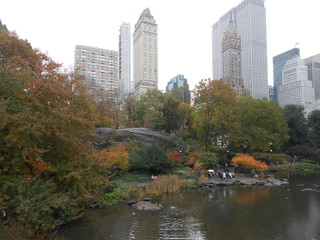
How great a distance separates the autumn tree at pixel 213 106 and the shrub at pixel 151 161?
33.6 feet

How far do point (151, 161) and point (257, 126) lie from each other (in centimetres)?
1934

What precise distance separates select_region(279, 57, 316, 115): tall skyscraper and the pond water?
433 feet

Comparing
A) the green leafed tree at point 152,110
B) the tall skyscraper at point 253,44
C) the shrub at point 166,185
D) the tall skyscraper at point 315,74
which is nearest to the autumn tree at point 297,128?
the green leafed tree at point 152,110

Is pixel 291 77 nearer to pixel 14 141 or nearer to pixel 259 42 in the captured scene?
pixel 259 42

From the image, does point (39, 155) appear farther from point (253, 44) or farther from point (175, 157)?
point (253, 44)

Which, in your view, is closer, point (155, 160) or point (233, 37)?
point (155, 160)

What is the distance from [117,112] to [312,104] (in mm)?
119225

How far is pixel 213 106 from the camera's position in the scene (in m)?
34.4

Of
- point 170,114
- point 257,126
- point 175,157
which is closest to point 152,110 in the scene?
point 170,114

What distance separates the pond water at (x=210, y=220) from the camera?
1087 centimetres

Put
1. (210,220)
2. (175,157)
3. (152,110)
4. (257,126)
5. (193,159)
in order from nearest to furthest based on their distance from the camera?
(210,220)
(193,159)
(175,157)
(257,126)
(152,110)

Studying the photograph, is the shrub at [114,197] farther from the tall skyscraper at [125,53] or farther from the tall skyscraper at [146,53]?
the tall skyscraper at [125,53]

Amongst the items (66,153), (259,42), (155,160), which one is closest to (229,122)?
(155,160)

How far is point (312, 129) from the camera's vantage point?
168 ft
